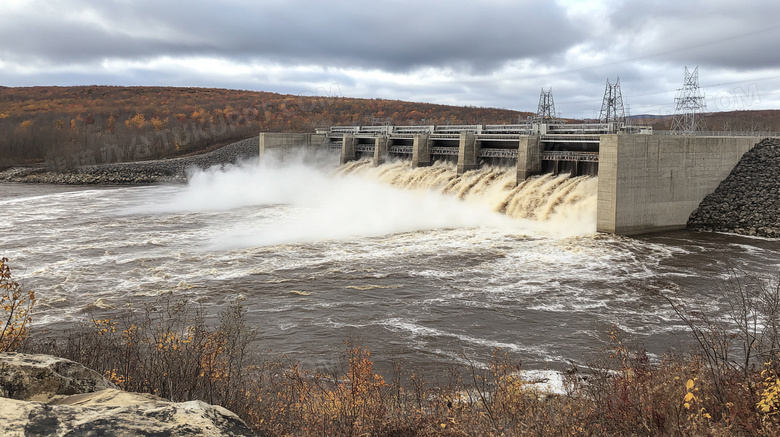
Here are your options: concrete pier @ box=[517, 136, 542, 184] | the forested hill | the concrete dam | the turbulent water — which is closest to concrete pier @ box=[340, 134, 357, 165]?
the forested hill

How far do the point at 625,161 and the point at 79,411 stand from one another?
79.4 ft

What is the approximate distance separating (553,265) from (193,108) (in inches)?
4264

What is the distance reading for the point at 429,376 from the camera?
36.1 ft

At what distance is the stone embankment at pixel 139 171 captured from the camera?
59.8 meters

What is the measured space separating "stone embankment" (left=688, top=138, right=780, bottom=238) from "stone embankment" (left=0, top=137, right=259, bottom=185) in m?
42.5

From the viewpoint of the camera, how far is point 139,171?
62.1 m

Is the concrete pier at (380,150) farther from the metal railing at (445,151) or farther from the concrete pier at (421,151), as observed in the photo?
the metal railing at (445,151)

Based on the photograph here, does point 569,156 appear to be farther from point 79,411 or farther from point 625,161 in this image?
point 79,411

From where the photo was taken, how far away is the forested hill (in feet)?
252

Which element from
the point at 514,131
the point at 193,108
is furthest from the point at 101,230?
the point at 193,108

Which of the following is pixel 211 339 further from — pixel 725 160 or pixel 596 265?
pixel 725 160

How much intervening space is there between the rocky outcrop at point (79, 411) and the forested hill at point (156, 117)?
46.9 meters

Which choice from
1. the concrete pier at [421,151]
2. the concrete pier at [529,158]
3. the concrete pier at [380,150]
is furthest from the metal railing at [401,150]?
the concrete pier at [529,158]

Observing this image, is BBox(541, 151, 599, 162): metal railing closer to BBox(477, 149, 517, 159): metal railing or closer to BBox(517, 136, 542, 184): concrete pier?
BBox(517, 136, 542, 184): concrete pier
